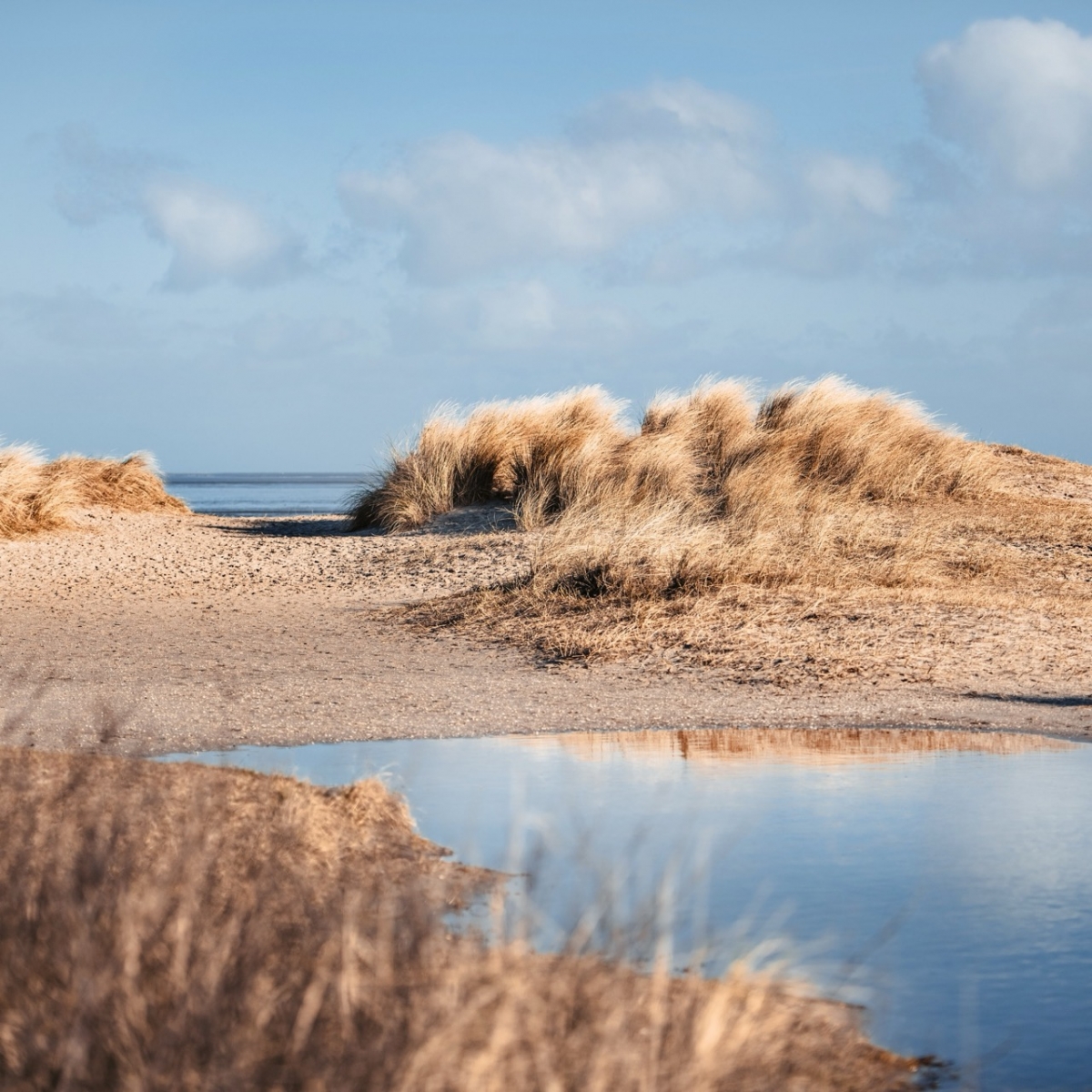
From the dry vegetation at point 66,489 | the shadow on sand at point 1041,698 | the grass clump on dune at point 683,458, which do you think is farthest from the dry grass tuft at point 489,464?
the shadow on sand at point 1041,698

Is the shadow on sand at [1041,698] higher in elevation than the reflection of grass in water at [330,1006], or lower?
higher

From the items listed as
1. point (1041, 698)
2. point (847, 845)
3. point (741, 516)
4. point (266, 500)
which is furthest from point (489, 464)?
point (266, 500)

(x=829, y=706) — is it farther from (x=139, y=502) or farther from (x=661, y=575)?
→ (x=139, y=502)

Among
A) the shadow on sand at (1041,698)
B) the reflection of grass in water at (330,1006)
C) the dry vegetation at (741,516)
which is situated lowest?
the reflection of grass in water at (330,1006)

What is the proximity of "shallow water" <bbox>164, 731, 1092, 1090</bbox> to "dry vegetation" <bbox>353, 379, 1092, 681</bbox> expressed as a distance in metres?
2.44

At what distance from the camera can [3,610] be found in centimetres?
1148

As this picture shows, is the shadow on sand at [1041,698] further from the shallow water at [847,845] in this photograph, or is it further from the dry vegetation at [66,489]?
the dry vegetation at [66,489]

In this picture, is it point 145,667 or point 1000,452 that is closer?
point 145,667

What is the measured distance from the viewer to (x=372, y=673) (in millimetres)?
Answer: 8672

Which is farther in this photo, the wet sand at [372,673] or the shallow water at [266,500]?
the shallow water at [266,500]

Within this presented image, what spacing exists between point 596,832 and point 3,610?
825 centimetres

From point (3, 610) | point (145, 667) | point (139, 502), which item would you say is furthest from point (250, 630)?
point (139, 502)

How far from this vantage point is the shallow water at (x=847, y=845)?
11.3 feet

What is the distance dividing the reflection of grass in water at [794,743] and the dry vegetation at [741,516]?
5.32 feet
